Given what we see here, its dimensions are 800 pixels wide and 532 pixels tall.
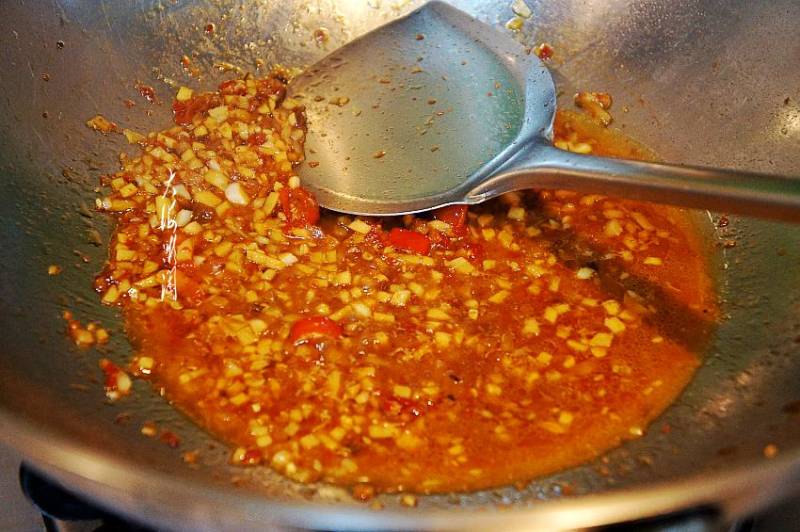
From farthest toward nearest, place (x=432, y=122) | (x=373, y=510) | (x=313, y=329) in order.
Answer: (x=432, y=122)
(x=313, y=329)
(x=373, y=510)

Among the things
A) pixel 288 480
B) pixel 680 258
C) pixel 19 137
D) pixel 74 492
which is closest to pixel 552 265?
pixel 680 258

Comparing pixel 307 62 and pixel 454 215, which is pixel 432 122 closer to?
pixel 454 215

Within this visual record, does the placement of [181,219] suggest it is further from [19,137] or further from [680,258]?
[680,258]

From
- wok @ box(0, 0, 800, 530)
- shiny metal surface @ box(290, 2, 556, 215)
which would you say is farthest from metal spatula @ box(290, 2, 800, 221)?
wok @ box(0, 0, 800, 530)

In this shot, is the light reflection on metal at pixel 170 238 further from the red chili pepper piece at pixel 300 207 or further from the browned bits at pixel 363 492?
the browned bits at pixel 363 492

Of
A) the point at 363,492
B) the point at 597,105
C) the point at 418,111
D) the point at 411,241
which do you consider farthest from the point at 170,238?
the point at 597,105

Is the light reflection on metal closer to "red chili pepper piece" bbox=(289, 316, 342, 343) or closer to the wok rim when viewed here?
"red chili pepper piece" bbox=(289, 316, 342, 343)
